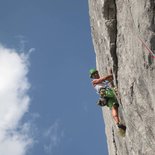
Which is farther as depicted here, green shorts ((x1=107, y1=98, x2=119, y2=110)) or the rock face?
green shorts ((x1=107, y1=98, x2=119, y2=110))

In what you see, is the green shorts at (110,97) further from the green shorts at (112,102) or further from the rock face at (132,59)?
the rock face at (132,59)

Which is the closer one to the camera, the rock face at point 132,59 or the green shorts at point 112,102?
the rock face at point 132,59

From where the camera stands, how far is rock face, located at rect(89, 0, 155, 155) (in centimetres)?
1038

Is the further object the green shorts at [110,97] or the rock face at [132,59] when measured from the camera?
the green shorts at [110,97]

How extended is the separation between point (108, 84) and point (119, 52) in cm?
233

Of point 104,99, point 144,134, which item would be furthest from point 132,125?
point 104,99

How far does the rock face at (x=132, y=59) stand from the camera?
34.1 feet

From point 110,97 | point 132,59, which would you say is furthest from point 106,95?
point 132,59

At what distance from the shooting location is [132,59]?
11.7 meters

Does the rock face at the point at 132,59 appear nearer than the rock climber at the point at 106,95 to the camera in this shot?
Yes

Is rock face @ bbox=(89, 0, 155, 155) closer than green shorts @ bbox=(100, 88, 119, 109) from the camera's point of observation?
Yes

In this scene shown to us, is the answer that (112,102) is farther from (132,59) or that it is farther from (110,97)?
(132,59)

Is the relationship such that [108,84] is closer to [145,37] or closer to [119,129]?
[119,129]

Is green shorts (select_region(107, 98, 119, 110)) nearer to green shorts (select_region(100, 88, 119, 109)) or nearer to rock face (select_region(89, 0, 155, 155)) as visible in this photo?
green shorts (select_region(100, 88, 119, 109))
